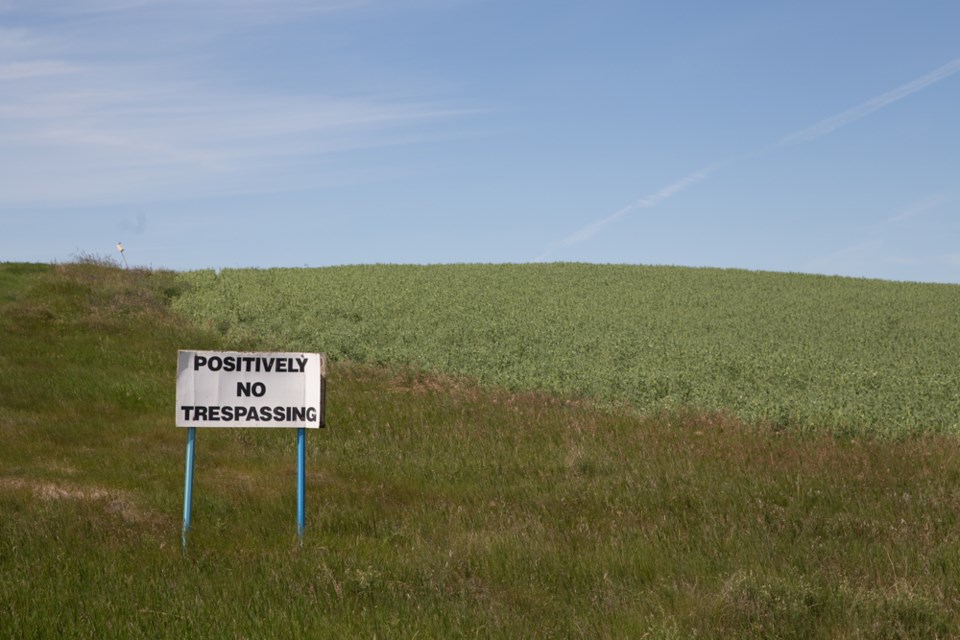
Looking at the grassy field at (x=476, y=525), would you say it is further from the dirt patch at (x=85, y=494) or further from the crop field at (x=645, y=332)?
the crop field at (x=645, y=332)

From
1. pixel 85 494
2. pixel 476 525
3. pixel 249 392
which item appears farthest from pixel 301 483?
pixel 85 494

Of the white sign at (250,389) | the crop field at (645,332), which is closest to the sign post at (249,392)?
the white sign at (250,389)

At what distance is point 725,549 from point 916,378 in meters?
13.1

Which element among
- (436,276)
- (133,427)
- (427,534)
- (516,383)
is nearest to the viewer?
(427,534)

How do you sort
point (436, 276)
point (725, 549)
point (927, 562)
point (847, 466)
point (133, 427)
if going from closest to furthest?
point (927, 562) → point (725, 549) → point (847, 466) → point (133, 427) → point (436, 276)

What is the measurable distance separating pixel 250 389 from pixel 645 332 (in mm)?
19377

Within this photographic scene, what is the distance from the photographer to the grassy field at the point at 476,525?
630 centimetres

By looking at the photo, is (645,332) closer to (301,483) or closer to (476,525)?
(476,525)

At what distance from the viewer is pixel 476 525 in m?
9.20

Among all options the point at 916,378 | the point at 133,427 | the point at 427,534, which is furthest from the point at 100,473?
the point at 916,378

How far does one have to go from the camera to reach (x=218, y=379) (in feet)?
29.2

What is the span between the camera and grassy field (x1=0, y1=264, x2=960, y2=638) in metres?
6.30

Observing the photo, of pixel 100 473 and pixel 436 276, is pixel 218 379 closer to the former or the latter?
pixel 100 473

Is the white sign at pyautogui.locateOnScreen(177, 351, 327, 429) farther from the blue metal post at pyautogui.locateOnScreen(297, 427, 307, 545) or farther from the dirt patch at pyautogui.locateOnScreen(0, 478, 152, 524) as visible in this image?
the dirt patch at pyautogui.locateOnScreen(0, 478, 152, 524)
